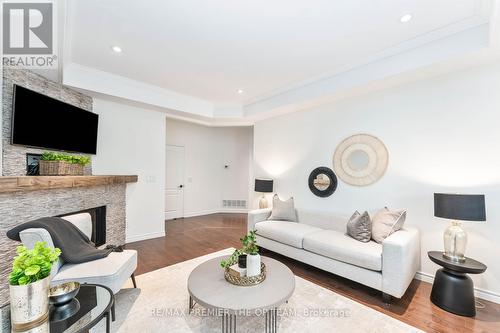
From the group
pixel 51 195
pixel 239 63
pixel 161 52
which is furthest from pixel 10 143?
pixel 239 63

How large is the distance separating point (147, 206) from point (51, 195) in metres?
1.91

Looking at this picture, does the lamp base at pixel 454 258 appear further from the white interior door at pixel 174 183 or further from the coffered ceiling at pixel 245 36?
the white interior door at pixel 174 183

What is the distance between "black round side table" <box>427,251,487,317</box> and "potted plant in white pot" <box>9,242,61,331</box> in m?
3.29

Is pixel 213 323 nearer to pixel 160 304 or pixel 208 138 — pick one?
pixel 160 304

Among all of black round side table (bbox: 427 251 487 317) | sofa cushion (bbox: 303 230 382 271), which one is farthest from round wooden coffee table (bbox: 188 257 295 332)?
black round side table (bbox: 427 251 487 317)

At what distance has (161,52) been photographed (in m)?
2.88

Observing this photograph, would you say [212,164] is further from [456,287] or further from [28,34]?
[456,287]

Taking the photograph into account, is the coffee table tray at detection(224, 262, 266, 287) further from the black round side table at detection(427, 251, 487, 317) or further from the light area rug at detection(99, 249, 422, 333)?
the black round side table at detection(427, 251, 487, 317)

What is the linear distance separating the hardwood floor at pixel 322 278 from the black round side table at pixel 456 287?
0.24 feet

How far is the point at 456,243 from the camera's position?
91.7 inches

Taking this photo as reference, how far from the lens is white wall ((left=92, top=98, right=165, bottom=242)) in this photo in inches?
155

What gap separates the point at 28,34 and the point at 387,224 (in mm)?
4668

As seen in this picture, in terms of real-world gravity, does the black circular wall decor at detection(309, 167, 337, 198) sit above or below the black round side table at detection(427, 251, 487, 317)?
above

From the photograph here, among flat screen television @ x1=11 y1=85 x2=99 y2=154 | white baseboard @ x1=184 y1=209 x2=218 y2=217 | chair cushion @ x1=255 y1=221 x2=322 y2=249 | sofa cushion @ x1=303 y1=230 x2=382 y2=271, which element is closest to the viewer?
sofa cushion @ x1=303 y1=230 x2=382 y2=271
